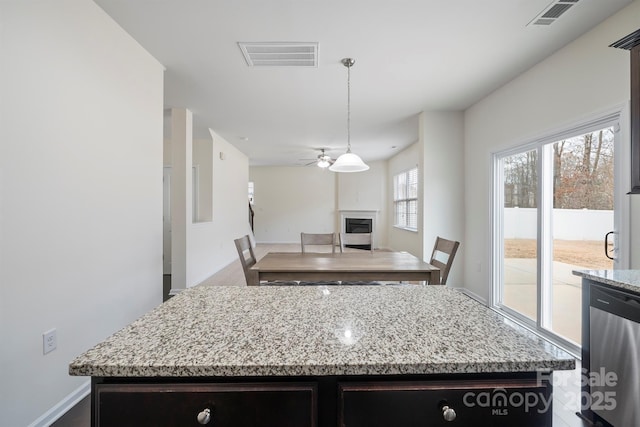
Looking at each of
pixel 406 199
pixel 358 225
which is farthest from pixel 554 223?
pixel 358 225

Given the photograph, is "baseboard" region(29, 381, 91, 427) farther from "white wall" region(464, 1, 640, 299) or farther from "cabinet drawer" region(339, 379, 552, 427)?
"white wall" region(464, 1, 640, 299)

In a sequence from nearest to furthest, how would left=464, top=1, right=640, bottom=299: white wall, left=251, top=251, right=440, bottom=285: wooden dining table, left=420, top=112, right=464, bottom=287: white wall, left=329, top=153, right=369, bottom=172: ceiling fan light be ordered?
1. left=464, top=1, right=640, bottom=299: white wall
2. left=251, top=251, right=440, bottom=285: wooden dining table
3. left=329, top=153, right=369, bottom=172: ceiling fan light
4. left=420, top=112, right=464, bottom=287: white wall

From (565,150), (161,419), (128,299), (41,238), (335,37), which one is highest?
(335,37)

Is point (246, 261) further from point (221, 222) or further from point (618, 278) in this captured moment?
point (221, 222)

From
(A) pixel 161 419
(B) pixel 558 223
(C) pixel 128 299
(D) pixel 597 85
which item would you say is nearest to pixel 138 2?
(C) pixel 128 299

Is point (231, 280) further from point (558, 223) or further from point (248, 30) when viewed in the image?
point (558, 223)

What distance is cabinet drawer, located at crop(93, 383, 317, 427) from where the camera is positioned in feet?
2.07

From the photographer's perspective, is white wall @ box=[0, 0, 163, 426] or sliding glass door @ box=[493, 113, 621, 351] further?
sliding glass door @ box=[493, 113, 621, 351]

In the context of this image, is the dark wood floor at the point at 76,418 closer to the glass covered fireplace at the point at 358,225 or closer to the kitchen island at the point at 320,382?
the kitchen island at the point at 320,382

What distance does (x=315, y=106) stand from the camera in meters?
3.80

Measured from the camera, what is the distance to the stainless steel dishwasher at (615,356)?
4.48ft

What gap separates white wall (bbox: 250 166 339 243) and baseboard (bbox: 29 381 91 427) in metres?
7.31

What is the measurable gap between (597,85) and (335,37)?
1.98m

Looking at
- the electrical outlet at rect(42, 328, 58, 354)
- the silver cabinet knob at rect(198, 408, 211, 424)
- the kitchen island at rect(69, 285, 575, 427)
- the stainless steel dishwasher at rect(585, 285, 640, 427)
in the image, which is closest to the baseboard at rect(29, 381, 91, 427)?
the electrical outlet at rect(42, 328, 58, 354)
